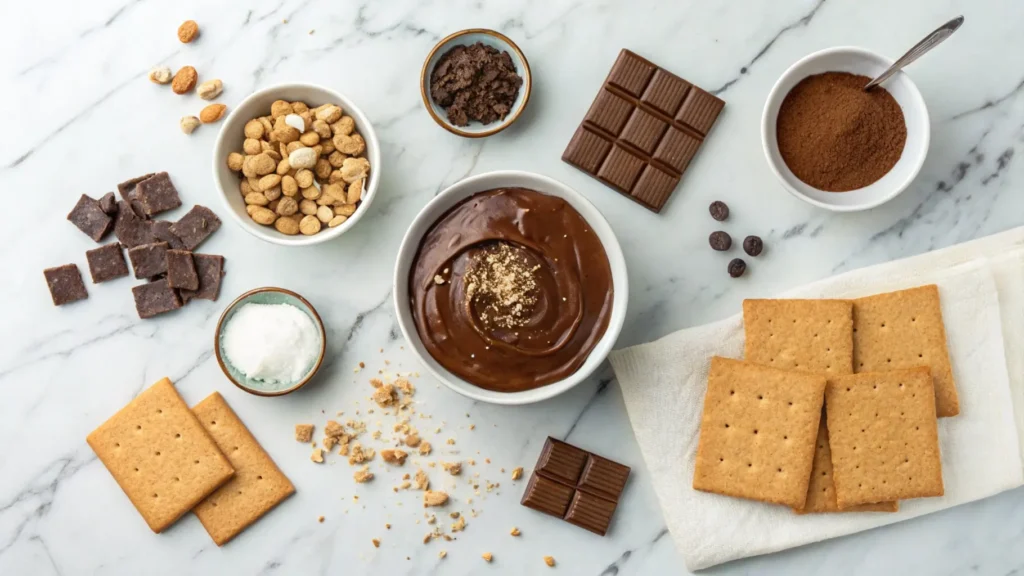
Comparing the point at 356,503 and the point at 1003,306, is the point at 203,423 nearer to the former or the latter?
the point at 356,503

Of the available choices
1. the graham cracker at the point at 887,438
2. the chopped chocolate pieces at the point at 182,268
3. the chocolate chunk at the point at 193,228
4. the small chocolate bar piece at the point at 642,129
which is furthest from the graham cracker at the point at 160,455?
the graham cracker at the point at 887,438

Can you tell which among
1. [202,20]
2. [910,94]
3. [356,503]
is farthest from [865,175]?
[202,20]

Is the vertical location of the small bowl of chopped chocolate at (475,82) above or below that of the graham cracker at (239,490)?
above

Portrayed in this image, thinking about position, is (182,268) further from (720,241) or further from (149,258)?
(720,241)

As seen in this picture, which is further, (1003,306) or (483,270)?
(1003,306)

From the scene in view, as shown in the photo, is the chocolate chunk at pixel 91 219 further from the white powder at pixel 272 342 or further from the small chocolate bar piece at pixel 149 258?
the white powder at pixel 272 342

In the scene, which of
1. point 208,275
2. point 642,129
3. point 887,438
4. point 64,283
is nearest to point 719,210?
point 642,129
